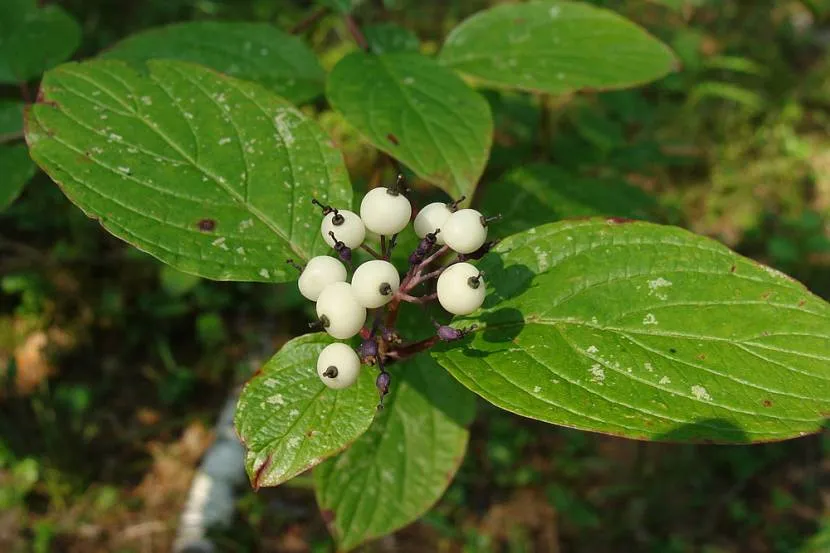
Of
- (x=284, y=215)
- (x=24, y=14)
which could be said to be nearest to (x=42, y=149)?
(x=284, y=215)

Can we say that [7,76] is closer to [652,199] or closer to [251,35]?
[251,35]

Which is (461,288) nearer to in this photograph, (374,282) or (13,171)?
(374,282)

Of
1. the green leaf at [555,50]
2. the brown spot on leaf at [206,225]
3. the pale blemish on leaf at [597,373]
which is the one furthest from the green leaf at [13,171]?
the pale blemish on leaf at [597,373]

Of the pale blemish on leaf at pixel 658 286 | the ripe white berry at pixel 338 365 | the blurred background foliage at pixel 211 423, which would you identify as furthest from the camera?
the blurred background foliage at pixel 211 423

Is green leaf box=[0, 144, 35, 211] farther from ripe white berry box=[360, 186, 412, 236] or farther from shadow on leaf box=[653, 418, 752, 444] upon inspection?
shadow on leaf box=[653, 418, 752, 444]

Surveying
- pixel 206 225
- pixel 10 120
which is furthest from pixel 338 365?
pixel 10 120

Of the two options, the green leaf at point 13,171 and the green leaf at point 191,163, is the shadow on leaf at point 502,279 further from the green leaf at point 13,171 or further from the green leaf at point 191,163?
the green leaf at point 13,171
